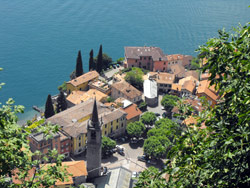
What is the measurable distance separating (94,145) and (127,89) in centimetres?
2160

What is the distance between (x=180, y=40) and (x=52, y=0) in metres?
42.5

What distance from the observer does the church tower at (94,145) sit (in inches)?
1369

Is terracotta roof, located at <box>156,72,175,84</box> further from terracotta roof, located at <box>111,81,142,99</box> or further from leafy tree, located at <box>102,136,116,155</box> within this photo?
leafy tree, located at <box>102,136,116,155</box>

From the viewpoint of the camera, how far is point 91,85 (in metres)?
58.3

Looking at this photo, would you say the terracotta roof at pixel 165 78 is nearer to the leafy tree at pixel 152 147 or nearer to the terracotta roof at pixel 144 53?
the terracotta roof at pixel 144 53

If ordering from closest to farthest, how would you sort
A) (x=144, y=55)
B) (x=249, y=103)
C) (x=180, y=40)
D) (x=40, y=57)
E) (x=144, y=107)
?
(x=249, y=103) < (x=144, y=107) < (x=144, y=55) < (x=40, y=57) < (x=180, y=40)

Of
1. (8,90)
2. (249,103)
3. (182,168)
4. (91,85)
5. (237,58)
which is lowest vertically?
(8,90)

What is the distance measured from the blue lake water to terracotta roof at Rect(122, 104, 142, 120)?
723 inches

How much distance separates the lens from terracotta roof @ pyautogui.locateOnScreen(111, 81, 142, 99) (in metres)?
55.2

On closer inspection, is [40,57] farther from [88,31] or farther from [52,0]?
[52,0]

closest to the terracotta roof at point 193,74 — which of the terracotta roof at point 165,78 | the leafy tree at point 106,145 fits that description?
the terracotta roof at point 165,78

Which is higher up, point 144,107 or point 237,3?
point 237,3

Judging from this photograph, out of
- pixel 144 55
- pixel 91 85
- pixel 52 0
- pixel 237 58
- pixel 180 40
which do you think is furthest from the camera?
pixel 52 0

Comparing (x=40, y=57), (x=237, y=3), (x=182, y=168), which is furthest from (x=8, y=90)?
(x=237, y=3)
